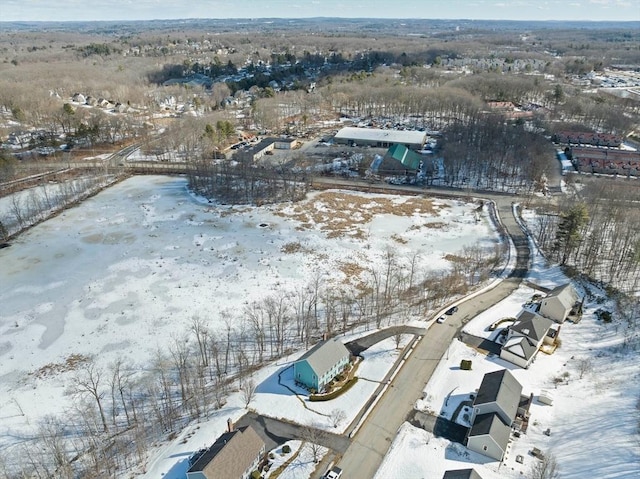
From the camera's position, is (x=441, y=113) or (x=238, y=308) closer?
(x=238, y=308)

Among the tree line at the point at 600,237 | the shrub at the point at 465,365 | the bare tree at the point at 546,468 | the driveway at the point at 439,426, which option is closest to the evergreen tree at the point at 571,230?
the tree line at the point at 600,237

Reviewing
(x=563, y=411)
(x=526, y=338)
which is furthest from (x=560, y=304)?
(x=563, y=411)

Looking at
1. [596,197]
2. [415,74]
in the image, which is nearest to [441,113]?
[415,74]

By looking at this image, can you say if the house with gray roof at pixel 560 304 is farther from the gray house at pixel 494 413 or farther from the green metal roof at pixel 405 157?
the green metal roof at pixel 405 157

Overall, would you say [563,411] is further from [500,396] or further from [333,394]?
[333,394]

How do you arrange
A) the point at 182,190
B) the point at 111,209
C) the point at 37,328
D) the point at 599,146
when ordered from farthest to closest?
the point at 599,146 < the point at 182,190 < the point at 111,209 < the point at 37,328

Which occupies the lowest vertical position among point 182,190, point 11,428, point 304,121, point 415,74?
Answer: point 11,428

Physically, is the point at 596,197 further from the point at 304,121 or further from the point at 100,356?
the point at 304,121

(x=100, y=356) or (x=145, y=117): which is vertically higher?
Result: (x=145, y=117)
